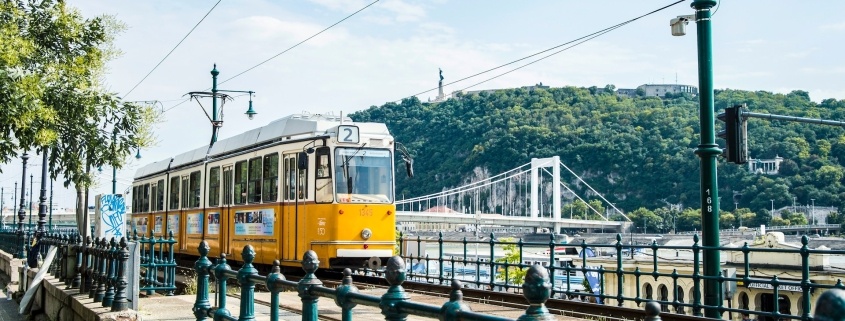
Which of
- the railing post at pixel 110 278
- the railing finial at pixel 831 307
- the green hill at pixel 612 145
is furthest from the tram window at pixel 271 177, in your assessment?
the green hill at pixel 612 145

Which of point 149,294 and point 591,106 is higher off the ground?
point 591,106

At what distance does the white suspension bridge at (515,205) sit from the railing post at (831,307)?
65.8 metres

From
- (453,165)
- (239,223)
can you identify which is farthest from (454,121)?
(239,223)

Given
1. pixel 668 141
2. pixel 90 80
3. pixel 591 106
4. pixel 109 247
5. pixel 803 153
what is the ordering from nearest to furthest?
pixel 109 247, pixel 90 80, pixel 803 153, pixel 668 141, pixel 591 106

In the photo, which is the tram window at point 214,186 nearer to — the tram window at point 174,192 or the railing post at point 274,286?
the tram window at point 174,192

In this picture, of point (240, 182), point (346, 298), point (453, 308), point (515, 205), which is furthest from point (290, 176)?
point (515, 205)

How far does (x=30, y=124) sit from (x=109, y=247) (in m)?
2.06

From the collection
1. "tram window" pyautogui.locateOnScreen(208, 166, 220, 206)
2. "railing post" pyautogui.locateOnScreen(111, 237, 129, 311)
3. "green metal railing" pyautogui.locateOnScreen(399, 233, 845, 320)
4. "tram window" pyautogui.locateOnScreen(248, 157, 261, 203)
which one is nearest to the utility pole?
"green metal railing" pyautogui.locateOnScreen(399, 233, 845, 320)

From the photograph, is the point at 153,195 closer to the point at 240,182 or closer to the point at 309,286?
the point at 240,182

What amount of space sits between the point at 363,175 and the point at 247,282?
9834 mm

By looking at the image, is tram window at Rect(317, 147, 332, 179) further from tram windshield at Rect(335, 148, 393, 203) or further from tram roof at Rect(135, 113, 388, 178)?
tram roof at Rect(135, 113, 388, 178)

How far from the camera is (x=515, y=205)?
14050cm

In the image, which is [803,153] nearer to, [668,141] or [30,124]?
[668,141]

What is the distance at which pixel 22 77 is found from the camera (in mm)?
10953
